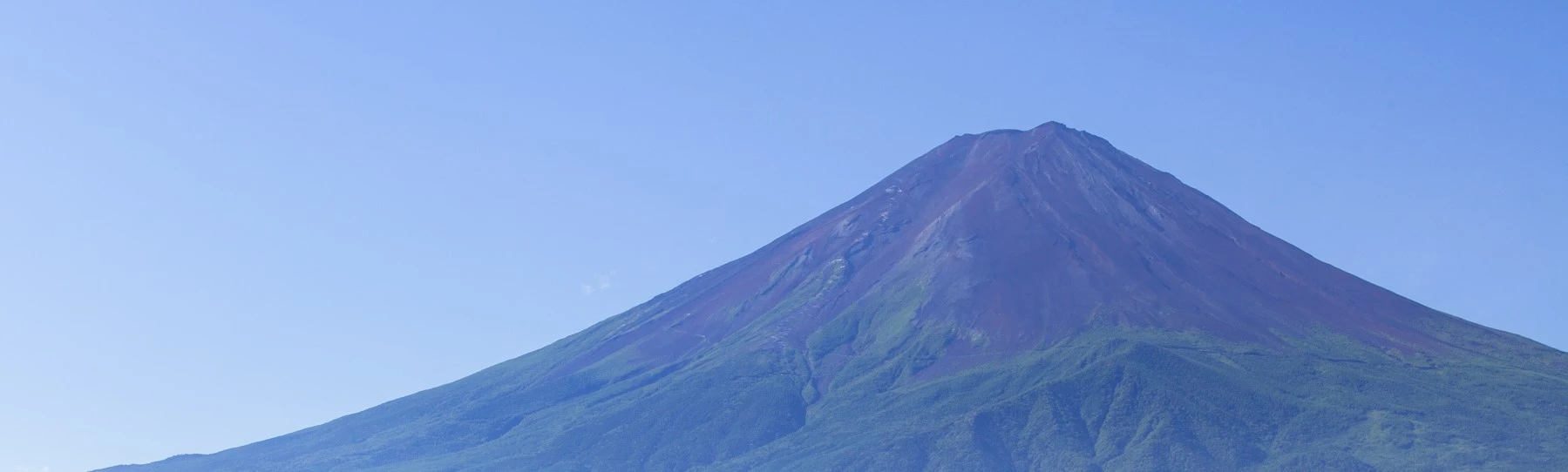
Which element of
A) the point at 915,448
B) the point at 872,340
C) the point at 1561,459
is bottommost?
the point at 1561,459

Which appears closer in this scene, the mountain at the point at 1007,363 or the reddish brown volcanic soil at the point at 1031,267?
the mountain at the point at 1007,363

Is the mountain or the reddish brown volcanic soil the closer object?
the mountain

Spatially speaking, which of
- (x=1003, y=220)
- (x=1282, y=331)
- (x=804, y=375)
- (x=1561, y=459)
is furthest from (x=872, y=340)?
(x=1561, y=459)

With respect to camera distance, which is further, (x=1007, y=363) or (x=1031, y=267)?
(x=1031, y=267)

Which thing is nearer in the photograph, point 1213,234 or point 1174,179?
point 1213,234

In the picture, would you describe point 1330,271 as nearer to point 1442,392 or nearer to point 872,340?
point 1442,392

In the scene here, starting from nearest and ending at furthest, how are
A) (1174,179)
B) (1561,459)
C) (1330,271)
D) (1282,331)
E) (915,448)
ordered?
(1561,459)
(915,448)
(1282,331)
(1330,271)
(1174,179)

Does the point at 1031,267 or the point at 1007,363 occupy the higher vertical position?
the point at 1031,267

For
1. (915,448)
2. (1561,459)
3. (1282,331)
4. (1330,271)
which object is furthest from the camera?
(1330,271)
